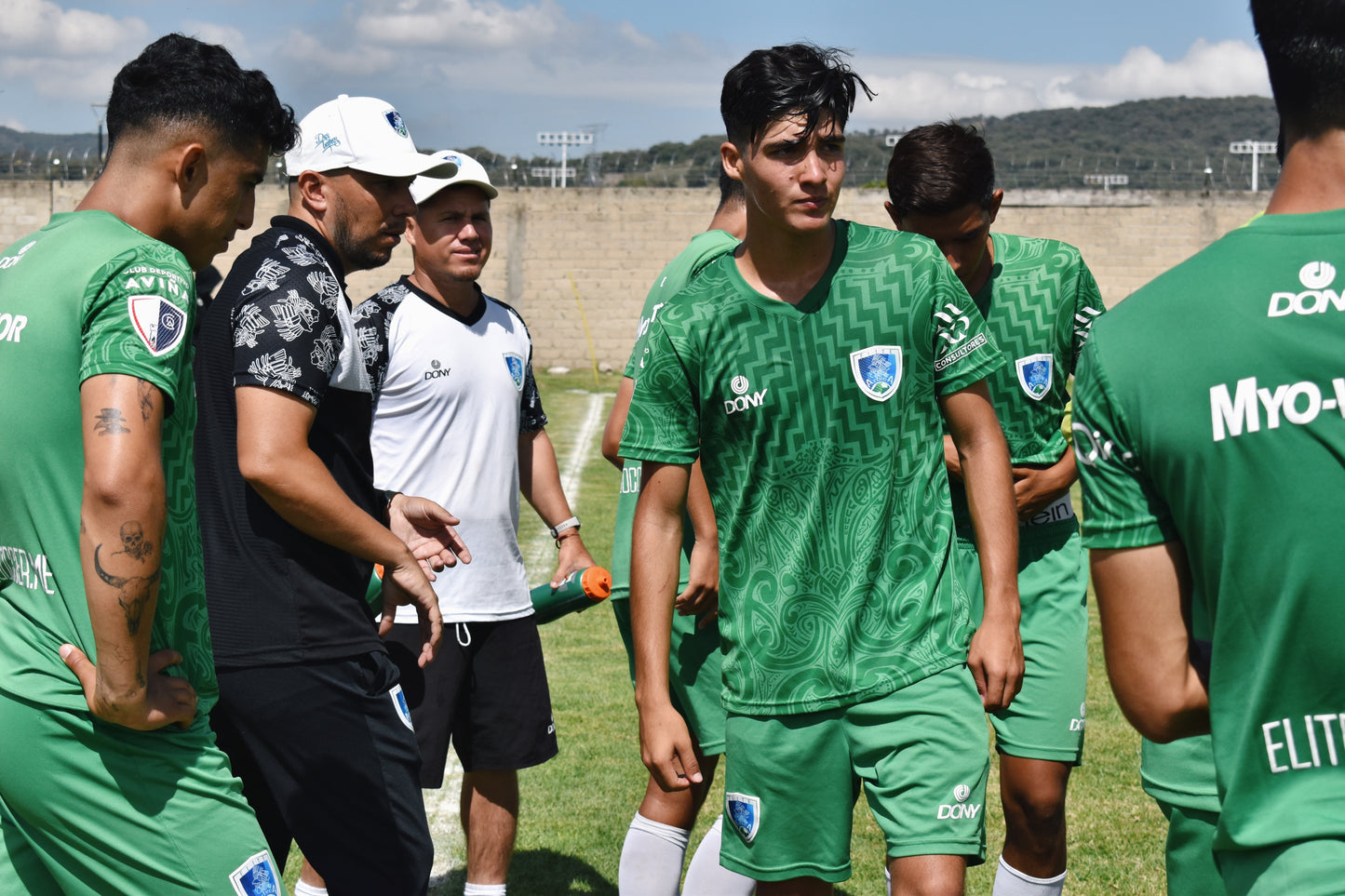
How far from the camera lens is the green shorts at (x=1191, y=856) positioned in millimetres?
2775

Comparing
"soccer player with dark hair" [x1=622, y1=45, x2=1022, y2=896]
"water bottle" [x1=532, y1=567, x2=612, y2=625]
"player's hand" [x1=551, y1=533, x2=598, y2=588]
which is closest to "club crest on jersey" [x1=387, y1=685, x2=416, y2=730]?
"soccer player with dark hair" [x1=622, y1=45, x2=1022, y2=896]

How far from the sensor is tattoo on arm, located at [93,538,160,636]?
2.30 metres

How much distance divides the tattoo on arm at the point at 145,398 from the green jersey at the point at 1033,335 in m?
2.60

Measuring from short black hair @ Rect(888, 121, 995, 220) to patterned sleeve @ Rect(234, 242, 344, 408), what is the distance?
1816 millimetres

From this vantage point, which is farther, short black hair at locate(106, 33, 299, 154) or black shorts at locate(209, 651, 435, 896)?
black shorts at locate(209, 651, 435, 896)

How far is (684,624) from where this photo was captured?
4.06m

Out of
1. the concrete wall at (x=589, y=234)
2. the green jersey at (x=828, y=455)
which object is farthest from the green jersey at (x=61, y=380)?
the concrete wall at (x=589, y=234)

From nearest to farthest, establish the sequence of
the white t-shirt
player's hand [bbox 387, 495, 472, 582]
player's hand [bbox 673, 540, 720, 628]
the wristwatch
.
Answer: player's hand [bbox 387, 495, 472, 582] → player's hand [bbox 673, 540, 720, 628] → the white t-shirt → the wristwatch

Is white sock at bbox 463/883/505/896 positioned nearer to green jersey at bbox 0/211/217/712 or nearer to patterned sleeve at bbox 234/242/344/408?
patterned sleeve at bbox 234/242/344/408

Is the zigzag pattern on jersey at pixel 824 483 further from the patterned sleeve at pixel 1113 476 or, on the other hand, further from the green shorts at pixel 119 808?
the patterned sleeve at pixel 1113 476

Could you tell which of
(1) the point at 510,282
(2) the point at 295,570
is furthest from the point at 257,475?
(1) the point at 510,282

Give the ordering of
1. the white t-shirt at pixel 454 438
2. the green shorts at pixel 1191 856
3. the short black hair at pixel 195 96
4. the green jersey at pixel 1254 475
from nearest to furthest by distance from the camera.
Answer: the green jersey at pixel 1254 475 → the short black hair at pixel 195 96 → the green shorts at pixel 1191 856 → the white t-shirt at pixel 454 438

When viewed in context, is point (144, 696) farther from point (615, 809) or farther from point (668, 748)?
point (615, 809)

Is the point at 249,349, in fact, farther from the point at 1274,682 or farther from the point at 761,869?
the point at 1274,682
